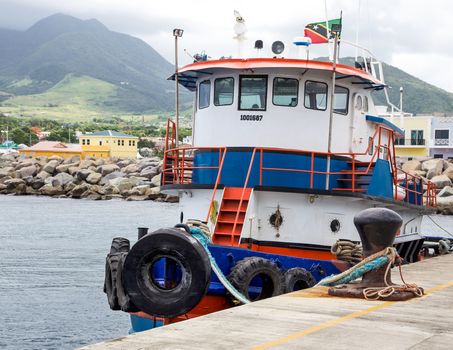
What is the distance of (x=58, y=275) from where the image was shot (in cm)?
2686

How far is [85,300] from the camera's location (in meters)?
22.4

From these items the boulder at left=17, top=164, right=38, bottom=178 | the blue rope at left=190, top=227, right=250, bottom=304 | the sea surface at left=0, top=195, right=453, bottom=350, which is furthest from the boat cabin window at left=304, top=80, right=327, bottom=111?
the boulder at left=17, top=164, right=38, bottom=178

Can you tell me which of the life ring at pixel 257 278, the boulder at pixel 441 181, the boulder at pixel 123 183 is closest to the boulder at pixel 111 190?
the boulder at pixel 123 183

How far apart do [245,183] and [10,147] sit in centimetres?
14169

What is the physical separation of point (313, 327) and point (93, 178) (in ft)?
263

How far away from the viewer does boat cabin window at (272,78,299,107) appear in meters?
14.4

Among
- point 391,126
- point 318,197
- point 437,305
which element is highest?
point 391,126

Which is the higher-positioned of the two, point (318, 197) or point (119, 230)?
point (318, 197)

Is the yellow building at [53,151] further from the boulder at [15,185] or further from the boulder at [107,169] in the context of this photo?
the boulder at [15,185]

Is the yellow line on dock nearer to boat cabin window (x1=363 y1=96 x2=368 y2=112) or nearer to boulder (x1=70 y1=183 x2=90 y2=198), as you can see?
boat cabin window (x1=363 y1=96 x2=368 y2=112)

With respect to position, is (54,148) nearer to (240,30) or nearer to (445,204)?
(445,204)

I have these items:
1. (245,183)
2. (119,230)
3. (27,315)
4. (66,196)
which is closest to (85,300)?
(27,315)

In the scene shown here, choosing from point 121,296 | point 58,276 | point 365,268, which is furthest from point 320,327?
point 58,276

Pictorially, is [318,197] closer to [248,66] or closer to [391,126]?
[248,66]
